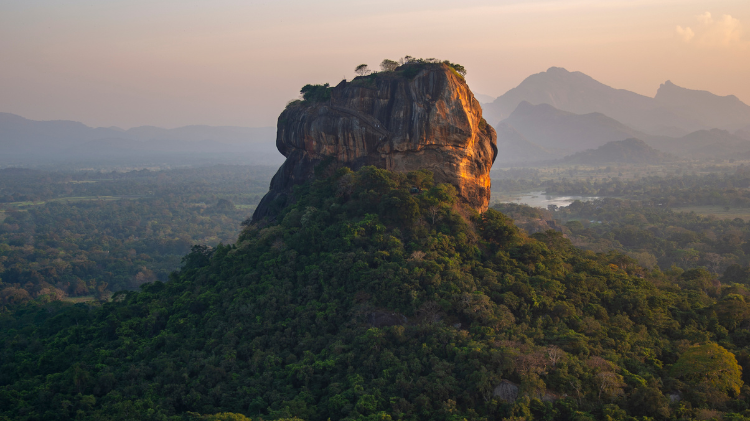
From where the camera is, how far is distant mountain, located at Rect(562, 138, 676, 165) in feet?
479

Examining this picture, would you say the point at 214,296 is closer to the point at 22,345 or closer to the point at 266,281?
the point at 266,281

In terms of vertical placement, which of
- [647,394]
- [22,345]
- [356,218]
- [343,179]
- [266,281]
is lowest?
[22,345]

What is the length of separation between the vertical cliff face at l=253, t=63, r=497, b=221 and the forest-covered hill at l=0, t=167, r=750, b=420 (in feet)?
6.92

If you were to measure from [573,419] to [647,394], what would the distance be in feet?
7.88

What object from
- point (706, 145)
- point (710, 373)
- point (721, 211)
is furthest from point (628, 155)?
point (710, 373)

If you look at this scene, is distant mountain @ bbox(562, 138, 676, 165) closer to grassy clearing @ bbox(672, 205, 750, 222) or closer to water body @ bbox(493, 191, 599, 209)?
water body @ bbox(493, 191, 599, 209)

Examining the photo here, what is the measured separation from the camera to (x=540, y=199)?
91250 millimetres

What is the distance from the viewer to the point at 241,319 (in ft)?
63.7

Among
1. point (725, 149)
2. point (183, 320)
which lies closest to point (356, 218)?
point (183, 320)

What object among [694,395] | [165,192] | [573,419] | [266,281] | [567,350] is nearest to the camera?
[573,419]

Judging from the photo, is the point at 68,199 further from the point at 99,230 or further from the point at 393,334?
the point at 393,334

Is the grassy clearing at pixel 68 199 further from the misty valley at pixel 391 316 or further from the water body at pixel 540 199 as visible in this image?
the water body at pixel 540 199

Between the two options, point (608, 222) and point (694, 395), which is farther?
point (608, 222)

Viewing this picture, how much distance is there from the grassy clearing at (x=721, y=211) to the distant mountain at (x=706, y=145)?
309ft
